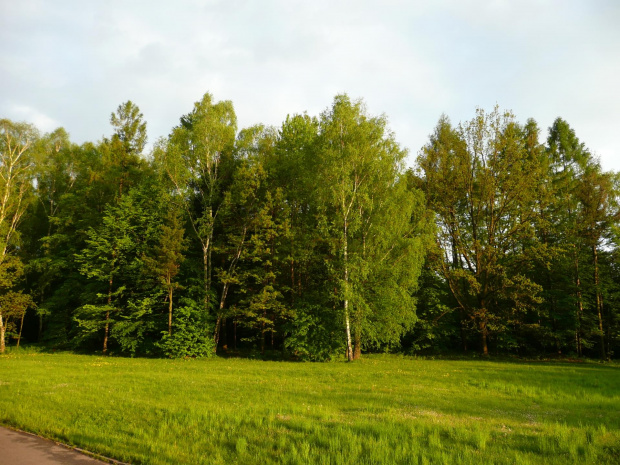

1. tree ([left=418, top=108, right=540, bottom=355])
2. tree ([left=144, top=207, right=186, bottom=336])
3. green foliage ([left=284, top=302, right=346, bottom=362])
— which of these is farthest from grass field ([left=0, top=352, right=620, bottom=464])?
tree ([left=418, top=108, right=540, bottom=355])

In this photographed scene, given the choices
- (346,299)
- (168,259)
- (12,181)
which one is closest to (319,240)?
(346,299)

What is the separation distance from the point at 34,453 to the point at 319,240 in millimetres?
21739

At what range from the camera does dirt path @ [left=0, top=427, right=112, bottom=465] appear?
545 cm

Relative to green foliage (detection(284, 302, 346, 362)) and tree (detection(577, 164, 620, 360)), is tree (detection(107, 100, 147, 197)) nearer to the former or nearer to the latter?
green foliage (detection(284, 302, 346, 362))

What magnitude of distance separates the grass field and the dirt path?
0.30 m

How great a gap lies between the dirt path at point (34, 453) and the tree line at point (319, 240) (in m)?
17.8

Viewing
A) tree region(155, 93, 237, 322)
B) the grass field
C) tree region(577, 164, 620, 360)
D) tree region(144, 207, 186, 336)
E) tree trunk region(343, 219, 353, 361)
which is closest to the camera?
the grass field

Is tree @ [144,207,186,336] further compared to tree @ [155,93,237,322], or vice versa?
tree @ [155,93,237,322]

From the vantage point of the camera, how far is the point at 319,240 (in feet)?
87.6

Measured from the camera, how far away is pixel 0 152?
1147 inches

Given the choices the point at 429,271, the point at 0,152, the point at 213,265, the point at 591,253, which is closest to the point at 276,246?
the point at 213,265

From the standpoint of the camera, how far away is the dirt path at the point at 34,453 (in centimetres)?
545

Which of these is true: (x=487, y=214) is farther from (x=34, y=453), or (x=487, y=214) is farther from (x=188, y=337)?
(x=34, y=453)

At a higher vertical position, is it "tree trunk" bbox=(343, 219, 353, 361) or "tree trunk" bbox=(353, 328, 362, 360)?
"tree trunk" bbox=(343, 219, 353, 361)
